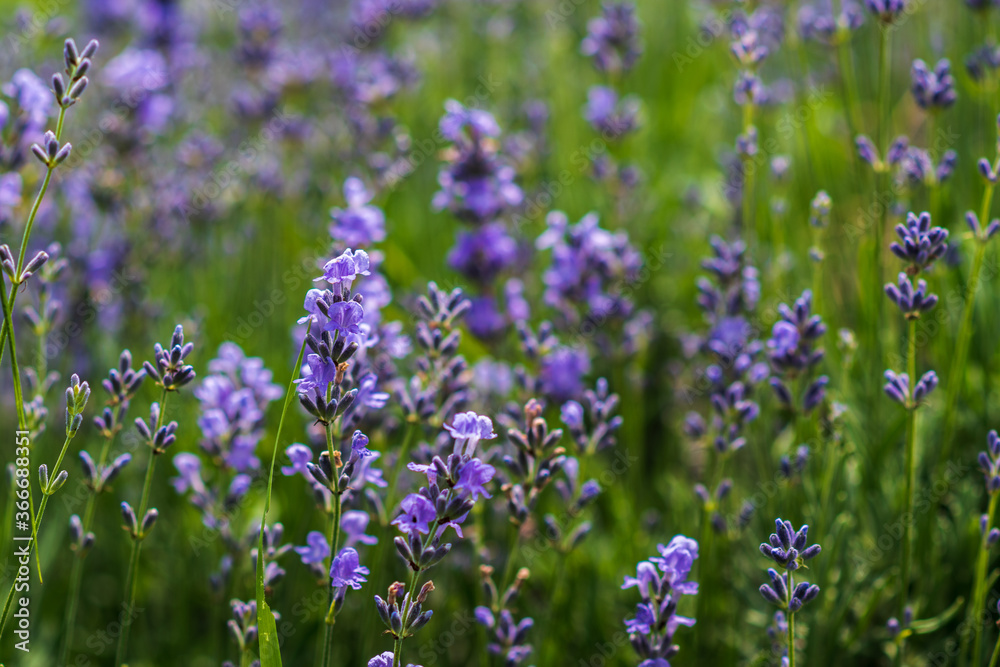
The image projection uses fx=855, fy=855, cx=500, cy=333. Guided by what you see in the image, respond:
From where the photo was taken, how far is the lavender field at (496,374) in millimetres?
1942

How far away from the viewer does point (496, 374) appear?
3102 mm

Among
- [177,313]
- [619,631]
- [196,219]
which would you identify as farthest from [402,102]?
[619,631]

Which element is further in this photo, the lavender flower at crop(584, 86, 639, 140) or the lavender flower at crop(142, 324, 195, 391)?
the lavender flower at crop(584, 86, 639, 140)

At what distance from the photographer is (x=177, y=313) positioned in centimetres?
373

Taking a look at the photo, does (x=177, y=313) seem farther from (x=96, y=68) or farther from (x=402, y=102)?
(x=96, y=68)

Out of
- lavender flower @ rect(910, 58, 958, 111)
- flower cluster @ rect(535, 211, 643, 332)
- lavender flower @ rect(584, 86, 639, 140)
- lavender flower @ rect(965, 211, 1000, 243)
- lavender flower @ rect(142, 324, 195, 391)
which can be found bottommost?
lavender flower @ rect(142, 324, 195, 391)

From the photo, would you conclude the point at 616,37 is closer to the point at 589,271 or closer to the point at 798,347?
the point at 589,271

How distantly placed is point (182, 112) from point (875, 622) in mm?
4150

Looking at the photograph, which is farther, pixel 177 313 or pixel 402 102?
pixel 402 102

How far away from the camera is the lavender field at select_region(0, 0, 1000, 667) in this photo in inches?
76.5

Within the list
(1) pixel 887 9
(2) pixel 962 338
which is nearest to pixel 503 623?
(2) pixel 962 338

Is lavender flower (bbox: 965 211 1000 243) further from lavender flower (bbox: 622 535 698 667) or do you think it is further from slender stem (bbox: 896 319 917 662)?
lavender flower (bbox: 622 535 698 667)

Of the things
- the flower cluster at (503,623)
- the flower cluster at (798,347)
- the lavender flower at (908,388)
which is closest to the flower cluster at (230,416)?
the flower cluster at (503,623)

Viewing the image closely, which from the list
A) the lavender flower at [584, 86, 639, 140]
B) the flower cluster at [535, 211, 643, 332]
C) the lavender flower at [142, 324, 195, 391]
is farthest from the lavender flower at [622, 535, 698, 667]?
the lavender flower at [584, 86, 639, 140]
